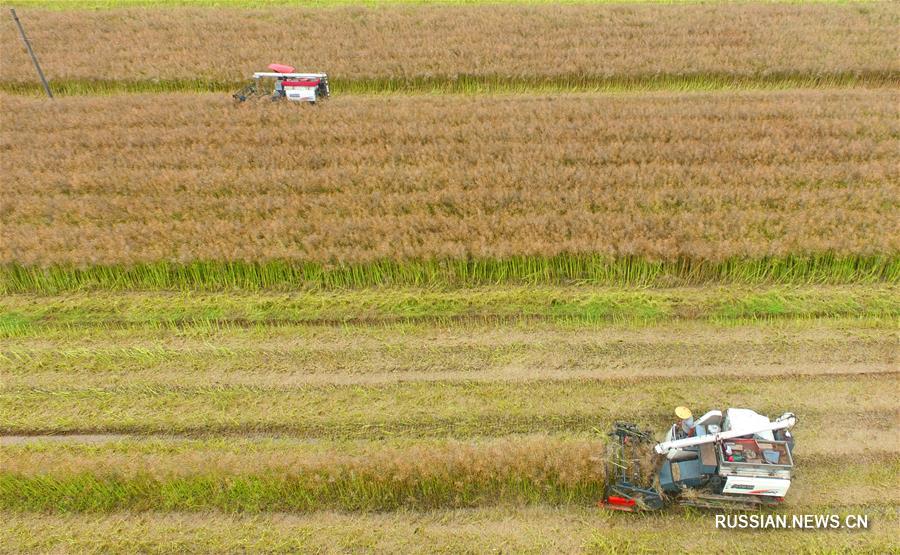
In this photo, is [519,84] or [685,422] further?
[519,84]

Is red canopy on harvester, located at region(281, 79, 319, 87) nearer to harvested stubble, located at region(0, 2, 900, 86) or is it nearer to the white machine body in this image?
harvested stubble, located at region(0, 2, 900, 86)

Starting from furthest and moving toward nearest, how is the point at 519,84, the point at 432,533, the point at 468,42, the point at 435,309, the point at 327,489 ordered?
the point at 468,42 < the point at 519,84 < the point at 435,309 < the point at 327,489 < the point at 432,533

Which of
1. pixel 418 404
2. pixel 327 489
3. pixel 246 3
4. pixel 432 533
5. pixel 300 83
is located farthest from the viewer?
pixel 246 3

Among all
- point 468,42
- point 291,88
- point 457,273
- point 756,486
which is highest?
point 468,42

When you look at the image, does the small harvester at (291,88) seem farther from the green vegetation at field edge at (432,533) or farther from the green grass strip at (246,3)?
the green vegetation at field edge at (432,533)

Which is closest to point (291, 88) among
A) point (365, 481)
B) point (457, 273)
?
point (457, 273)

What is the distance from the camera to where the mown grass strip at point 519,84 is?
1584cm

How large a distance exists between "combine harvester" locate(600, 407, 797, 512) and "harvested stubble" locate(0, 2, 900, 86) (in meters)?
12.3

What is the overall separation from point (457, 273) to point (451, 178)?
295 centimetres

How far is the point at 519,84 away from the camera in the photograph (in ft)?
53.0

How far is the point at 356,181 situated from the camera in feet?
38.5

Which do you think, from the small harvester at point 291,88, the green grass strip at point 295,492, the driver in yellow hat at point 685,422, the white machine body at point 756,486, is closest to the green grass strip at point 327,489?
the green grass strip at point 295,492

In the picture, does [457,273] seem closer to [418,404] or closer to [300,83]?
[418,404]

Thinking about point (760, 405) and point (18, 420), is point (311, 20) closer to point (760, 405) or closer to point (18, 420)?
point (18, 420)
